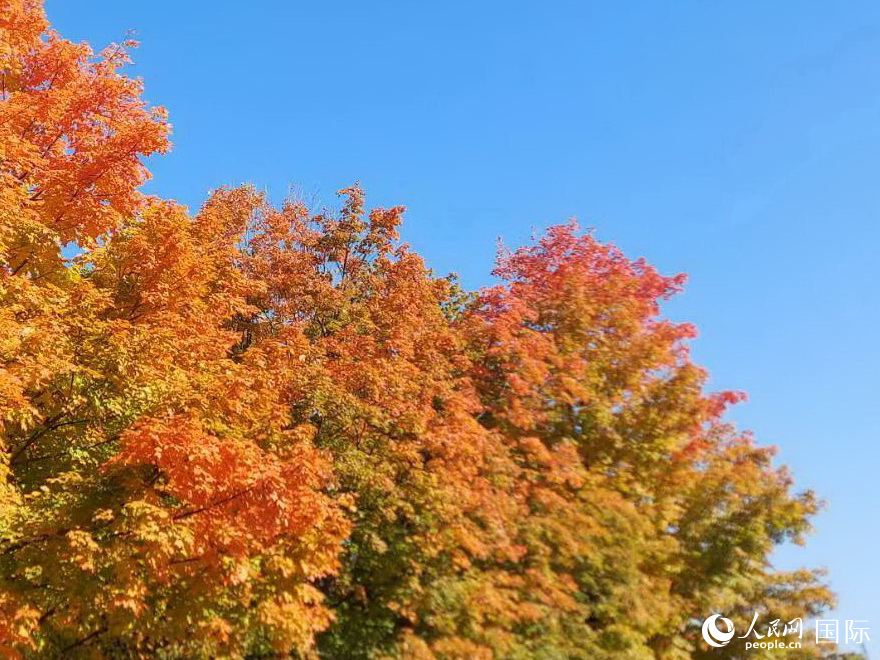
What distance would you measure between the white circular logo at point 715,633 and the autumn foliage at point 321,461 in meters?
0.44

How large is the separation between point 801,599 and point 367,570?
1153 centimetres

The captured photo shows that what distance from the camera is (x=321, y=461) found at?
12344 millimetres

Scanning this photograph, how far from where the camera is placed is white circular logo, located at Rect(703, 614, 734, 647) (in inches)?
588

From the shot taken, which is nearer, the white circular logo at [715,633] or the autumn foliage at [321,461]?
the autumn foliage at [321,461]

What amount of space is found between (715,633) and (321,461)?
9.59 m

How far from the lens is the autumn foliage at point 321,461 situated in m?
10.6

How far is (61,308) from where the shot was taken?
11719 mm

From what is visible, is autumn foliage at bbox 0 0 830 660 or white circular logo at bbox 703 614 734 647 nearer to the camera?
autumn foliage at bbox 0 0 830 660

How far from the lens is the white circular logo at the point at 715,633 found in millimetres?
14938

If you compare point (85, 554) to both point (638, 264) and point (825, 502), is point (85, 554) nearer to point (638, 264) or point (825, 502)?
point (638, 264)

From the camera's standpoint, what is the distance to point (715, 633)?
15.1m

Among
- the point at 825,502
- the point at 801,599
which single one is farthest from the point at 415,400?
the point at 801,599

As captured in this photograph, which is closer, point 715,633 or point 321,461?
point 321,461

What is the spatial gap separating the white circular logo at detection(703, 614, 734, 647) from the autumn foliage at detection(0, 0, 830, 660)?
1.46 feet
